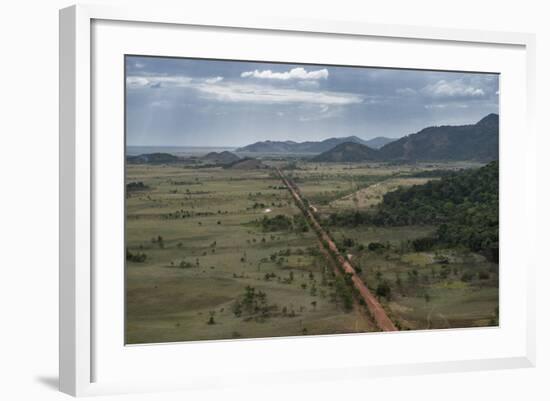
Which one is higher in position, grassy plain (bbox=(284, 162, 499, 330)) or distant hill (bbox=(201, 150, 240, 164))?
distant hill (bbox=(201, 150, 240, 164))

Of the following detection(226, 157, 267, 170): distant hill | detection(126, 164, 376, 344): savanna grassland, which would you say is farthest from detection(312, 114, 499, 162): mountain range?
detection(126, 164, 376, 344): savanna grassland

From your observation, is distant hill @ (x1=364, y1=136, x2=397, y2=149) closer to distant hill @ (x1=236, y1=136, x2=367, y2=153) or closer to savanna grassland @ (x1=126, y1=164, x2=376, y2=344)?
distant hill @ (x1=236, y1=136, x2=367, y2=153)

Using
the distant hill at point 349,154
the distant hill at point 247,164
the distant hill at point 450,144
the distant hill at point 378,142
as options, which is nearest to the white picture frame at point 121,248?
the distant hill at point 450,144

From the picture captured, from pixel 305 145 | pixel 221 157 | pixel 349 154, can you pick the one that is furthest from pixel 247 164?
pixel 349 154

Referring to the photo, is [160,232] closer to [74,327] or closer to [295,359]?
[74,327]

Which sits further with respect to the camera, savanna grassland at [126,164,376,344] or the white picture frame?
savanna grassland at [126,164,376,344]

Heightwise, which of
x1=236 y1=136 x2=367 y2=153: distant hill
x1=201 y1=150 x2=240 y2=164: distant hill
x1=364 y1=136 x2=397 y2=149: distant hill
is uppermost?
x1=364 y1=136 x2=397 y2=149: distant hill

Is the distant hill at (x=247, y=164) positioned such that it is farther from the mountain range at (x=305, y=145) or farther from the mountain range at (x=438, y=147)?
the mountain range at (x=438, y=147)

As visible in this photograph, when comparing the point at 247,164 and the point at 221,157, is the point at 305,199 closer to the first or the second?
the point at 247,164
